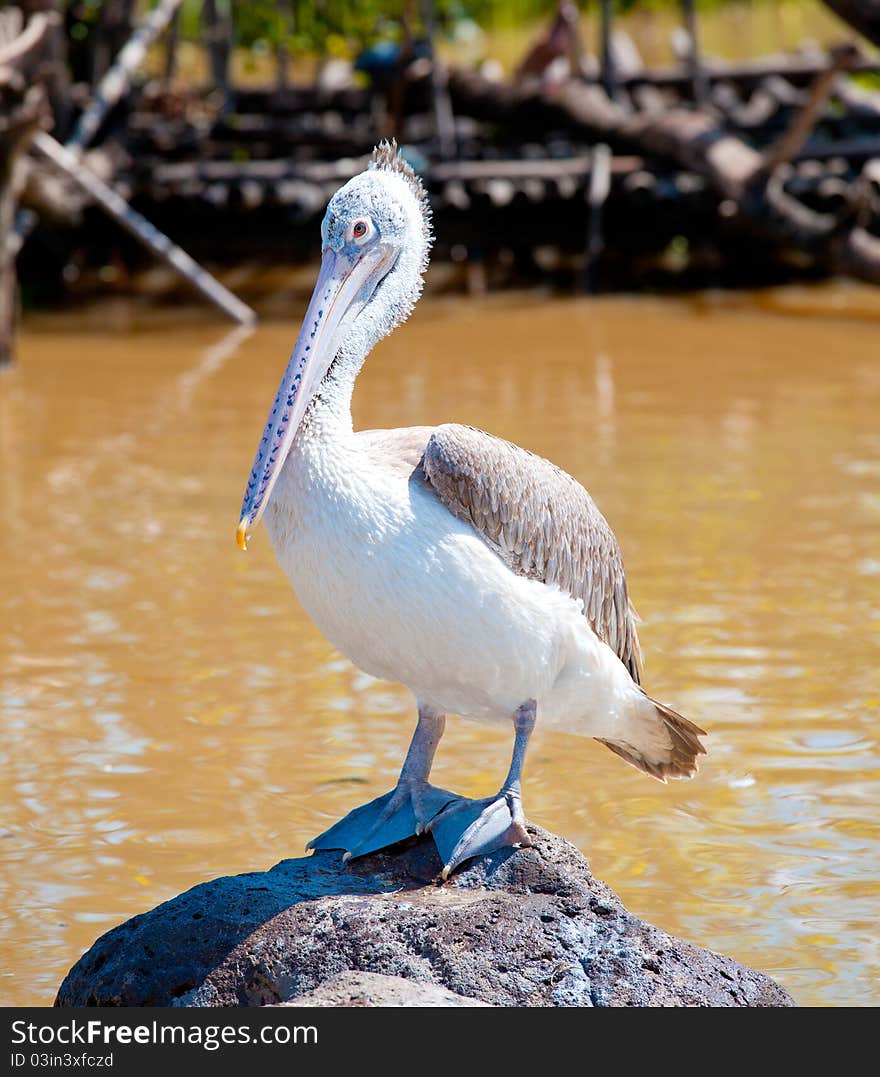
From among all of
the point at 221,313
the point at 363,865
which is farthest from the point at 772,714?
the point at 221,313

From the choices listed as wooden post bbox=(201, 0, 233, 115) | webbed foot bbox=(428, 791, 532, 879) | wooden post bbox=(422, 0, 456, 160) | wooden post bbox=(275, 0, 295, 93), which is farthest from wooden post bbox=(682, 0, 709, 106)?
webbed foot bbox=(428, 791, 532, 879)

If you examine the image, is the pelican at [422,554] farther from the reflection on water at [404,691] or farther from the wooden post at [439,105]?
the wooden post at [439,105]

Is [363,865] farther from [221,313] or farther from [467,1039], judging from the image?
[221,313]

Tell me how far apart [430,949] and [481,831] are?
30 cm

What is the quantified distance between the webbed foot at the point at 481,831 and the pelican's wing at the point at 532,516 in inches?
18.5

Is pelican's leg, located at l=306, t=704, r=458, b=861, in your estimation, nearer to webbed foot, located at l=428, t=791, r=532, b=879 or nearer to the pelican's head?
webbed foot, located at l=428, t=791, r=532, b=879

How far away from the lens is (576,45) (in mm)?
14531

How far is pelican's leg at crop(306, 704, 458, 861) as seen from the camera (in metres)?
3.29

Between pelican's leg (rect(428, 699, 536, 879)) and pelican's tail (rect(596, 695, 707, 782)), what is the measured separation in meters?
0.35

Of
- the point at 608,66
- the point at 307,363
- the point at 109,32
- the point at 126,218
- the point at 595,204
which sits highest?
the point at 109,32

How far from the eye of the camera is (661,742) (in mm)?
3615

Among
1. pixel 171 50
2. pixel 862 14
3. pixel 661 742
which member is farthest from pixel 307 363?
pixel 171 50

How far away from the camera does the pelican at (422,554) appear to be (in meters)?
3.08

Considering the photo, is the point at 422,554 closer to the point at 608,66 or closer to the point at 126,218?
the point at 126,218
